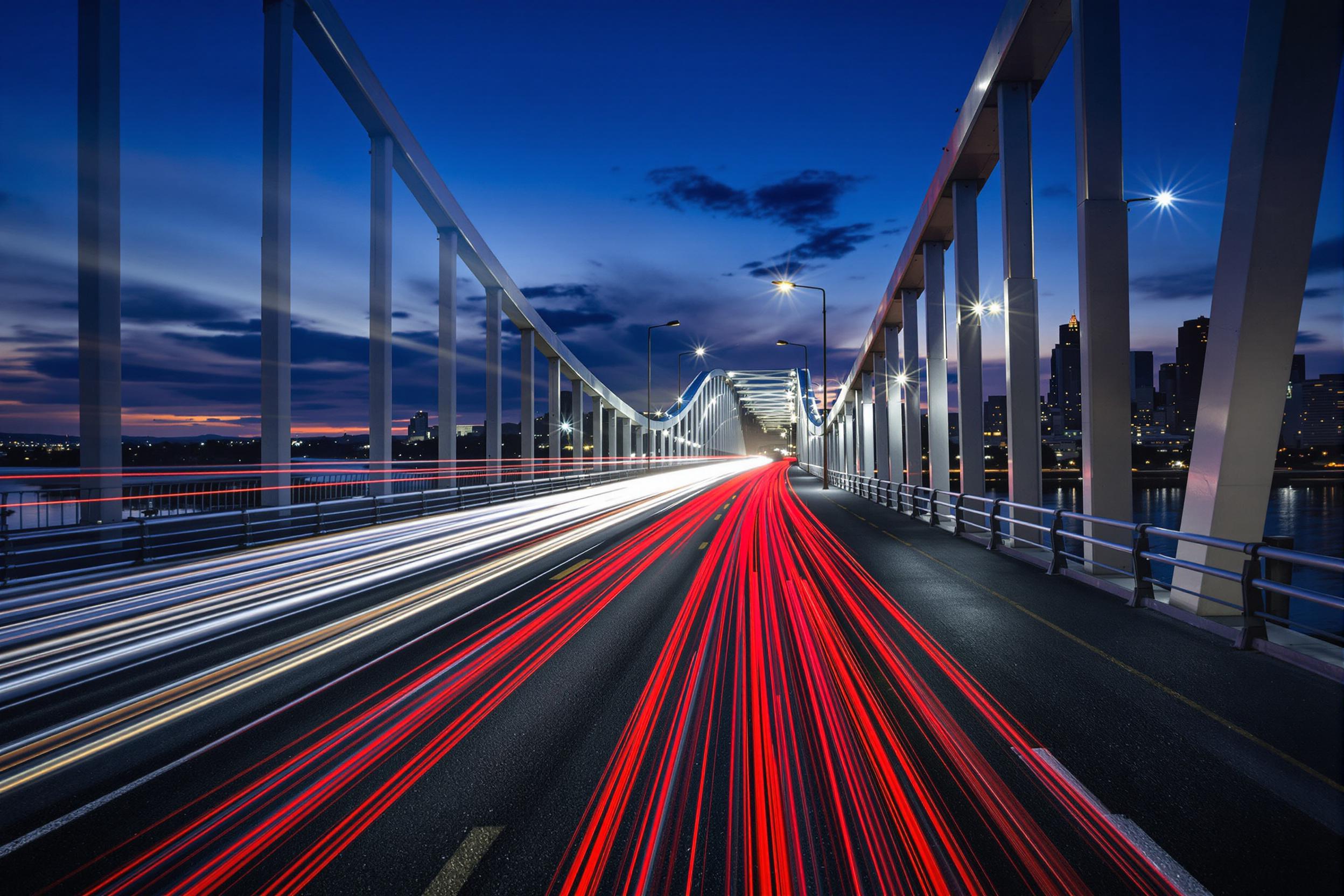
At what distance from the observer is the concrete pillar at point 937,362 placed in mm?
22672

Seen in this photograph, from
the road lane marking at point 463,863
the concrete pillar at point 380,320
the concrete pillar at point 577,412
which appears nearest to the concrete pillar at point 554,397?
the concrete pillar at point 577,412

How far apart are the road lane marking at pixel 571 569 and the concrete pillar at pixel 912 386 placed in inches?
662

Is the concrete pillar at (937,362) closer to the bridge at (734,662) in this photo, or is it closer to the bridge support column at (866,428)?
the bridge at (734,662)

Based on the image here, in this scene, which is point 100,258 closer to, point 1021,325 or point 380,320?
point 380,320

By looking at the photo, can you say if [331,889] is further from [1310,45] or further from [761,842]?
[1310,45]

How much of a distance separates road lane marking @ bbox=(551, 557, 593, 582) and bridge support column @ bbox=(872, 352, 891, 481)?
Answer: 81.3 feet

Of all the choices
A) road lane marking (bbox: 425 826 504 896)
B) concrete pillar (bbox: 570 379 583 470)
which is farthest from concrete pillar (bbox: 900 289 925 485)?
concrete pillar (bbox: 570 379 583 470)

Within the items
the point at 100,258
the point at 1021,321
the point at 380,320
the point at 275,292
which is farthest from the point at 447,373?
the point at 1021,321

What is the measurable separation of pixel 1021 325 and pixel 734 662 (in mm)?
11336

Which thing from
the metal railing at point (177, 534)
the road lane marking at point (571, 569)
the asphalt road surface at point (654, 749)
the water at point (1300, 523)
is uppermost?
the metal railing at point (177, 534)

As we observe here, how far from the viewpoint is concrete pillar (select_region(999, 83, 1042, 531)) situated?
1409 cm

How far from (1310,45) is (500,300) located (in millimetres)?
34849

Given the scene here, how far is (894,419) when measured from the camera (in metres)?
31.6

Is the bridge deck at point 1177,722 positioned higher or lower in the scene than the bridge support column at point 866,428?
lower
